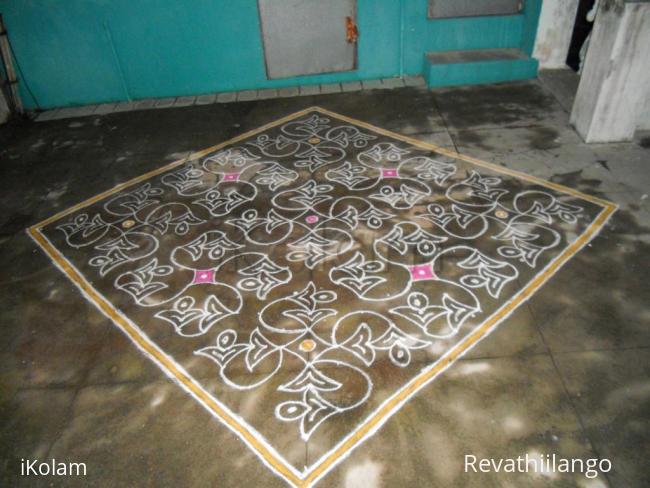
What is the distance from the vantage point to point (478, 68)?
7.71 metres

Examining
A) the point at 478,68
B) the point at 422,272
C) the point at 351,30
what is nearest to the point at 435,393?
the point at 422,272

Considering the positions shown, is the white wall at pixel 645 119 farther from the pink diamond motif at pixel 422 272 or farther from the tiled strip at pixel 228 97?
the pink diamond motif at pixel 422 272

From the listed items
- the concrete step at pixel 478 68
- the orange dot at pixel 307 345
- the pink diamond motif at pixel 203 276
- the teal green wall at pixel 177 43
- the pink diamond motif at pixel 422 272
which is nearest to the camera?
the orange dot at pixel 307 345

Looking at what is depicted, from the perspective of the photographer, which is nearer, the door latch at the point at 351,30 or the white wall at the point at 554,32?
the white wall at the point at 554,32

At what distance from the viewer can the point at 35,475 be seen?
3.17 meters

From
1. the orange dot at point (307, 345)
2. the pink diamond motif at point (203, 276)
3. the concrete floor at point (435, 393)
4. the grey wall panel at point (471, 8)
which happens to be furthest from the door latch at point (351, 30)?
the orange dot at point (307, 345)

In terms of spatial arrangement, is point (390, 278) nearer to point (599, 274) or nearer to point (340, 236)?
point (340, 236)

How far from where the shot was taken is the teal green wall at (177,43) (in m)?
7.57

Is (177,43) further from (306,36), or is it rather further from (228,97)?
(306,36)

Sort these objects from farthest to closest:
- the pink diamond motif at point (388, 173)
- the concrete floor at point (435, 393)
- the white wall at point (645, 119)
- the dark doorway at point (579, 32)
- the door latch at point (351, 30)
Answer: the door latch at point (351, 30) → the dark doorway at point (579, 32) → the white wall at point (645, 119) → the pink diamond motif at point (388, 173) → the concrete floor at point (435, 393)

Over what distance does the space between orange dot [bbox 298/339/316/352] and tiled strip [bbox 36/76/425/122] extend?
215 inches

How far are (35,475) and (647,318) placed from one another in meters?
4.78

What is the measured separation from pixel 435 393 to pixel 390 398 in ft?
1.10

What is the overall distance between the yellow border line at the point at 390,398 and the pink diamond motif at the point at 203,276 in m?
0.74
